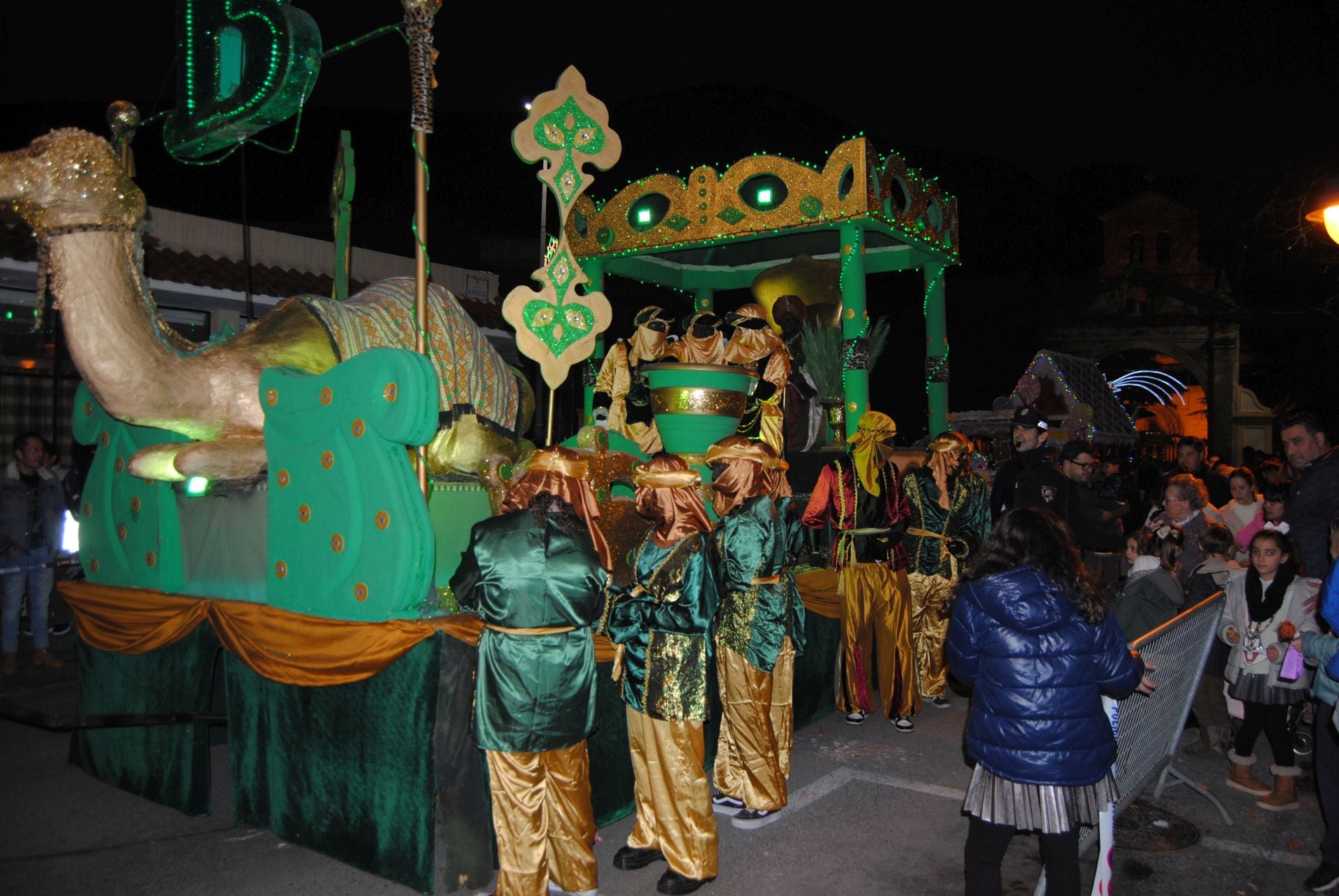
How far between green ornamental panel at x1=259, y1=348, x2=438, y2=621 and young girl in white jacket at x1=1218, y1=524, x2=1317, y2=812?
3937 mm

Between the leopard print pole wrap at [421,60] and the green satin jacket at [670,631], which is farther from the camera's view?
the leopard print pole wrap at [421,60]

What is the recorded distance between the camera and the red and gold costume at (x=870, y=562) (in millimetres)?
5984

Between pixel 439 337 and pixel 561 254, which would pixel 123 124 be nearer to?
pixel 439 337

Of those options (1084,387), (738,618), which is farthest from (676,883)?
(1084,387)

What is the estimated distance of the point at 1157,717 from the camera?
3891 millimetres

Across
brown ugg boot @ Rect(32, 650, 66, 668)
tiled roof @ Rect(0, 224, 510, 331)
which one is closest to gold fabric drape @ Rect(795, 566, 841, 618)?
tiled roof @ Rect(0, 224, 510, 331)

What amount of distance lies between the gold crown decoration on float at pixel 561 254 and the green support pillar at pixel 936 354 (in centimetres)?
557

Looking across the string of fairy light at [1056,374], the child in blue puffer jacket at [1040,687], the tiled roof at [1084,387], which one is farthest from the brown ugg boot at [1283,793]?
the string of fairy light at [1056,374]

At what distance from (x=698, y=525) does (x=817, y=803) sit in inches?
71.3

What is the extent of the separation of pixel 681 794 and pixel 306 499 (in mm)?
1945

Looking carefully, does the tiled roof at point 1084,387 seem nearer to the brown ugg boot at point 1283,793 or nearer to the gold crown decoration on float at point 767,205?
the gold crown decoration on float at point 767,205

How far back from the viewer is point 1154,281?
30.1 metres

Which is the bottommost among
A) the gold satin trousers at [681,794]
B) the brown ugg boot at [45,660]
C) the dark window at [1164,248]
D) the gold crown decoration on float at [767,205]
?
the brown ugg boot at [45,660]

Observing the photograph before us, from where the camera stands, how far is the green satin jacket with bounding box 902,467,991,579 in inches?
247
